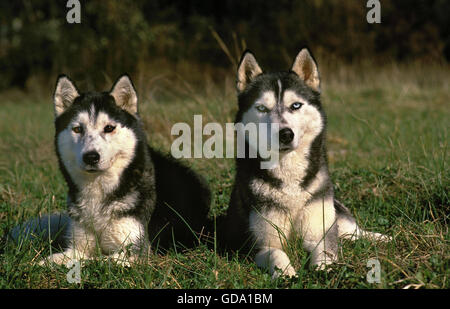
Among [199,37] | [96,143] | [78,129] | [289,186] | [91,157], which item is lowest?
[289,186]

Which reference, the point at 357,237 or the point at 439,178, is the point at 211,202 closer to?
the point at 357,237

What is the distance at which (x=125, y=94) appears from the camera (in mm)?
4383

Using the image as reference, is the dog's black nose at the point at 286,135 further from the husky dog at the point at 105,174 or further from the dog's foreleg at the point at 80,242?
the dog's foreleg at the point at 80,242

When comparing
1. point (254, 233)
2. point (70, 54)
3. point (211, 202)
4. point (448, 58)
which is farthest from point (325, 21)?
point (254, 233)

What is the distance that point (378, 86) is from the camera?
581 inches

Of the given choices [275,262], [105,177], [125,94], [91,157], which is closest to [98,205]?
[105,177]

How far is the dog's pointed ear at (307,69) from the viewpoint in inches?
162

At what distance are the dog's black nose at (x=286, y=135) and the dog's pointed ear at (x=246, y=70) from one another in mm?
742

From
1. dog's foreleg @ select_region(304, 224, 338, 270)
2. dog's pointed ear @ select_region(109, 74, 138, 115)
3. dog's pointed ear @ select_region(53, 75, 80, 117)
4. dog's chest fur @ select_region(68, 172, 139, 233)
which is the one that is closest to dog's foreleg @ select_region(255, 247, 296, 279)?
dog's foreleg @ select_region(304, 224, 338, 270)

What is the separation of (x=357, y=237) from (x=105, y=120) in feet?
8.03

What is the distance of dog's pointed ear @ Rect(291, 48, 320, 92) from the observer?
4107 millimetres

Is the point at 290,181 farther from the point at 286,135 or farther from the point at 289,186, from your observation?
the point at 286,135

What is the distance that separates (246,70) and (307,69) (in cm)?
53

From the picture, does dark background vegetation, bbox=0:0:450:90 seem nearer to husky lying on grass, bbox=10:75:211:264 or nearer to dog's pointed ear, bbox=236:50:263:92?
husky lying on grass, bbox=10:75:211:264
